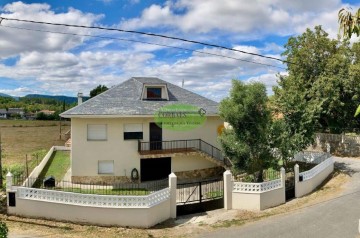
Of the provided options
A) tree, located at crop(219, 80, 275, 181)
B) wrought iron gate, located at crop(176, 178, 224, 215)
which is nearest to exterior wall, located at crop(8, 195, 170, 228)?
wrought iron gate, located at crop(176, 178, 224, 215)

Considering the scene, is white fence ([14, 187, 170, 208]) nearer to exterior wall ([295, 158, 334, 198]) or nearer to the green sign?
exterior wall ([295, 158, 334, 198])

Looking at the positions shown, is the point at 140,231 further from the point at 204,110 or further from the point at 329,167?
the point at 329,167

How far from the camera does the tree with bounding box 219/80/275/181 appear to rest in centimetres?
1753

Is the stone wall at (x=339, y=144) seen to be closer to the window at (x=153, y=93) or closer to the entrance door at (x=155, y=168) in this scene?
the entrance door at (x=155, y=168)

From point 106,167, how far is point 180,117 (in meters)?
6.65

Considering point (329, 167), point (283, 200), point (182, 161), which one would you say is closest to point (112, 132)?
point (182, 161)

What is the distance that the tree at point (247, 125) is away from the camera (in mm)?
17531

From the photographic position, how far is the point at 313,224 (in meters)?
13.7

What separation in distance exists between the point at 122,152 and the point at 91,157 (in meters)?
2.17

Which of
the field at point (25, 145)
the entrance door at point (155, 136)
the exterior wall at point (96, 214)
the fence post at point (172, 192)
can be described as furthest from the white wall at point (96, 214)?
the field at point (25, 145)

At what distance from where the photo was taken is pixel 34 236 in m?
12.0

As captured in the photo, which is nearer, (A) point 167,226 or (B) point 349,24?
(B) point 349,24

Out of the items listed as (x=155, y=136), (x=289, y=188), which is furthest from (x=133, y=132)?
(x=289, y=188)

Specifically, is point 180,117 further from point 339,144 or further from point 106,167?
point 339,144
